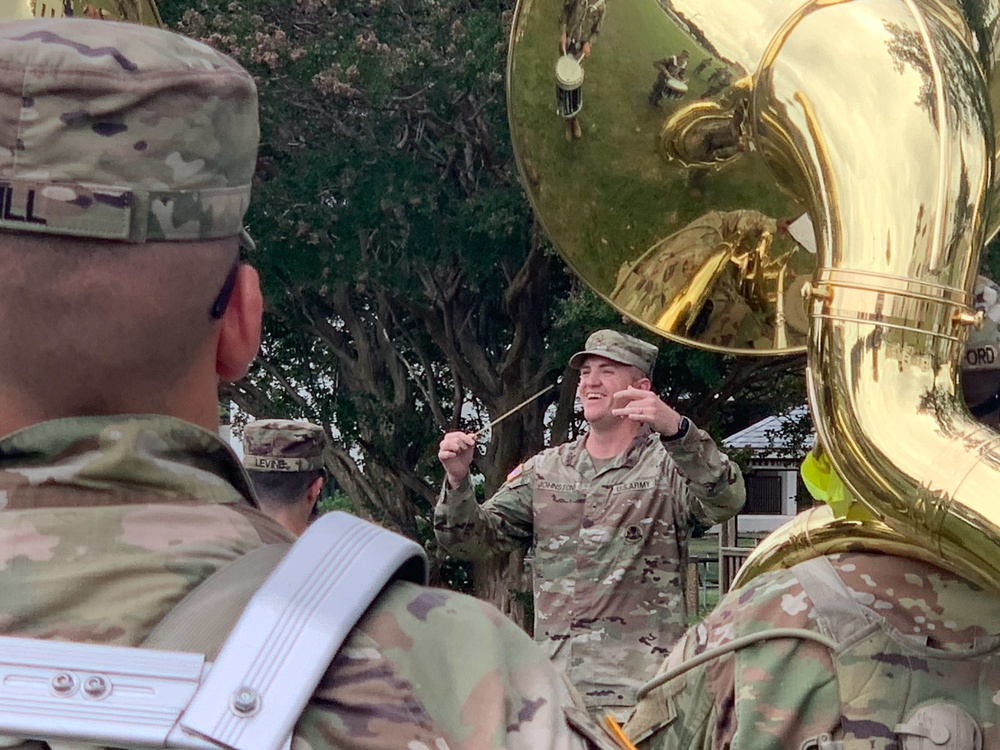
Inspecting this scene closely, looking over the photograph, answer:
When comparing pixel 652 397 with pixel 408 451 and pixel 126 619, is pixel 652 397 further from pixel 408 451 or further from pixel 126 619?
pixel 408 451

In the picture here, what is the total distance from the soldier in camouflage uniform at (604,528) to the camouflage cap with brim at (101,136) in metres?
3.81

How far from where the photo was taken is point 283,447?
4.95m

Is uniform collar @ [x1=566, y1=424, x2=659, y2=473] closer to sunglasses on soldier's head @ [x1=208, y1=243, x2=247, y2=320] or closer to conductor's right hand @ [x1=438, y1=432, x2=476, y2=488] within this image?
conductor's right hand @ [x1=438, y1=432, x2=476, y2=488]

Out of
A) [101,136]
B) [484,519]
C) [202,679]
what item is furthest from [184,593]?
[484,519]

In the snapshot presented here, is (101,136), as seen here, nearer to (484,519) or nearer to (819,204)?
(819,204)

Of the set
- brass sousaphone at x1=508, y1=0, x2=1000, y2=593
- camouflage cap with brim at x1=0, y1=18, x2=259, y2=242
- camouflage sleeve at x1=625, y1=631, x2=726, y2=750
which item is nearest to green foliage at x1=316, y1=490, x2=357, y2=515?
brass sousaphone at x1=508, y1=0, x2=1000, y2=593

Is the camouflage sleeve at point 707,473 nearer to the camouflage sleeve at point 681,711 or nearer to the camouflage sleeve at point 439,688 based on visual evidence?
the camouflage sleeve at point 681,711

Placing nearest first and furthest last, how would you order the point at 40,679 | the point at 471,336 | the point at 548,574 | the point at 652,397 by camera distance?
the point at 40,679
the point at 652,397
the point at 548,574
the point at 471,336

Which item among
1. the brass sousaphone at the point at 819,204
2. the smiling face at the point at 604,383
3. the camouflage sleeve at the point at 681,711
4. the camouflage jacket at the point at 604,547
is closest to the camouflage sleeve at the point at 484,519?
the camouflage jacket at the point at 604,547

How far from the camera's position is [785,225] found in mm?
2717

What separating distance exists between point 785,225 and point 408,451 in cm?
1037

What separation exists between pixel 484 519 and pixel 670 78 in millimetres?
2842

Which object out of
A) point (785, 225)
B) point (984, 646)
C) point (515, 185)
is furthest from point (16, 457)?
point (515, 185)

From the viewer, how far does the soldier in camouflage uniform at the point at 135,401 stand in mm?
1137
